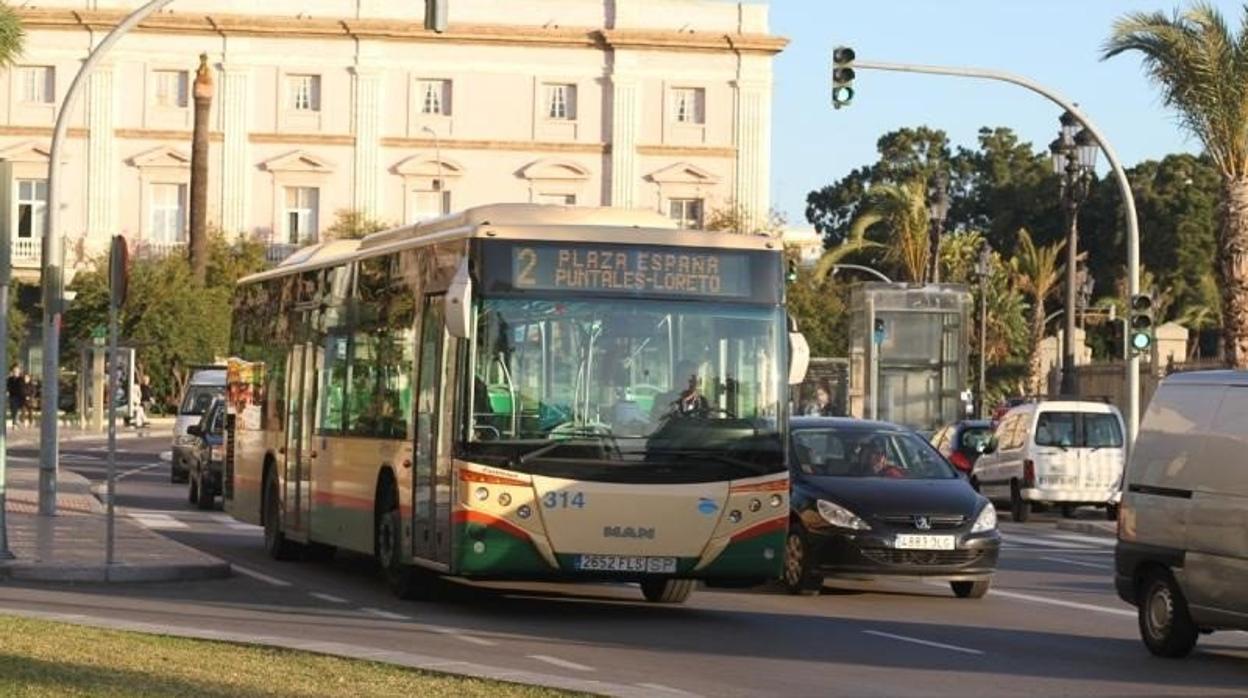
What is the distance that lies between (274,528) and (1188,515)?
12080 mm

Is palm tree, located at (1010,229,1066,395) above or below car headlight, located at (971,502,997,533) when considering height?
above

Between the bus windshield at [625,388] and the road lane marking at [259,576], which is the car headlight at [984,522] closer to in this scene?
the bus windshield at [625,388]

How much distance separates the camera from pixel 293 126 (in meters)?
106

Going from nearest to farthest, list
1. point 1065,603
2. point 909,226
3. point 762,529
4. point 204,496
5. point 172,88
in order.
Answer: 1. point 762,529
2. point 1065,603
3. point 204,496
4. point 909,226
5. point 172,88

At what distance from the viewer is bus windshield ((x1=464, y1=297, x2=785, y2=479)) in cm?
1941

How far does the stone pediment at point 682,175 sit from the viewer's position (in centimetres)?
10706

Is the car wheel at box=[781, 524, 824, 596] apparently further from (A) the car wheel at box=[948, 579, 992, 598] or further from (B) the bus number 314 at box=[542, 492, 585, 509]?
(B) the bus number 314 at box=[542, 492, 585, 509]

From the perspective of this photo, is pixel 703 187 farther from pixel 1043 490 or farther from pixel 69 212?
pixel 1043 490

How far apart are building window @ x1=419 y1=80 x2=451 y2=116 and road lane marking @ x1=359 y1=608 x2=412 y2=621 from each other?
86198mm

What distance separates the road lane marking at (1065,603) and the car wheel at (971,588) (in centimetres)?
50

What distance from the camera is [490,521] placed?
19297 millimetres

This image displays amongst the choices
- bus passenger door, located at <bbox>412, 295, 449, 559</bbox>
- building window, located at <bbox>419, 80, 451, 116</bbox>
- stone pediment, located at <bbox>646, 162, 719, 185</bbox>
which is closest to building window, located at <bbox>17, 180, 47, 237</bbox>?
building window, located at <bbox>419, 80, 451, 116</bbox>

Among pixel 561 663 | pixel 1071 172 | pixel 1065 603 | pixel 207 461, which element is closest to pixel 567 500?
pixel 561 663

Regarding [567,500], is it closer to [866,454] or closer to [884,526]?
[884,526]
